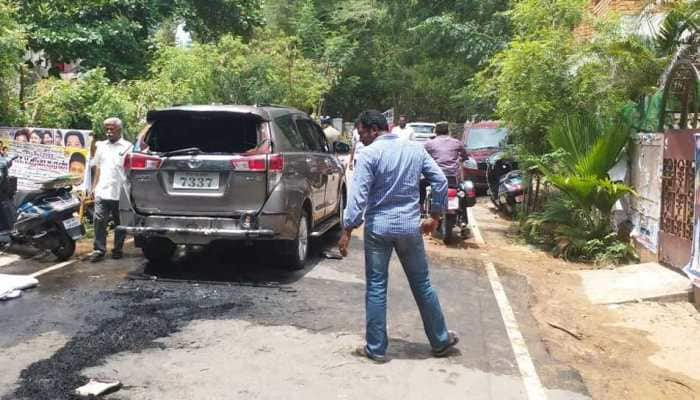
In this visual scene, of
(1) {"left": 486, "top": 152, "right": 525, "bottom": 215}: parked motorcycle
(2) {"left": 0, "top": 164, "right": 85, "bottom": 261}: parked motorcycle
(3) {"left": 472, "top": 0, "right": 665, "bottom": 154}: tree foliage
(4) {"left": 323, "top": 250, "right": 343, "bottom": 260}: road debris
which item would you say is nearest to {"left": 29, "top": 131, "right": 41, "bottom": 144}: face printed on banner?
(2) {"left": 0, "top": 164, "right": 85, "bottom": 261}: parked motorcycle

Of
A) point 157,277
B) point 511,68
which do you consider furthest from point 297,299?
point 511,68

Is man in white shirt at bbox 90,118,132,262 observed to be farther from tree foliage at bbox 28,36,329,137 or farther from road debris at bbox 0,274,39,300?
tree foliage at bbox 28,36,329,137

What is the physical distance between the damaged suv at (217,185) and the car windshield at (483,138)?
11.1m

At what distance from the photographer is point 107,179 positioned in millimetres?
8281

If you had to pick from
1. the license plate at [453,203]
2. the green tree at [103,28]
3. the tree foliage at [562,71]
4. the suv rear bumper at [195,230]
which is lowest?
the license plate at [453,203]

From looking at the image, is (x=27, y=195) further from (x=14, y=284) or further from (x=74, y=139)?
(x=74, y=139)

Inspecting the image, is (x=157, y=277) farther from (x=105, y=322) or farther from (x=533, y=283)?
(x=533, y=283)

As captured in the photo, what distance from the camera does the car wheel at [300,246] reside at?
763cm

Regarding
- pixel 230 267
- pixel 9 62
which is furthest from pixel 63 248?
pixel 9 62

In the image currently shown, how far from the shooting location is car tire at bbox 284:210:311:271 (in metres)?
7.62

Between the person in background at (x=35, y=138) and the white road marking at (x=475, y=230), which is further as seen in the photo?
the white road marking at (x=475, y=230)

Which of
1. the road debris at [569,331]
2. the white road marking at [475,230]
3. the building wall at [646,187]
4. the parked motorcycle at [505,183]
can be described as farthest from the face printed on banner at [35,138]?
the building wall at [646,187]

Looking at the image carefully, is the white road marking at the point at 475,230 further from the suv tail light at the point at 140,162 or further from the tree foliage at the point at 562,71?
the suv tail light at the point at 140,162

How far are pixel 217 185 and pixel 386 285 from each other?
261 centimetres
